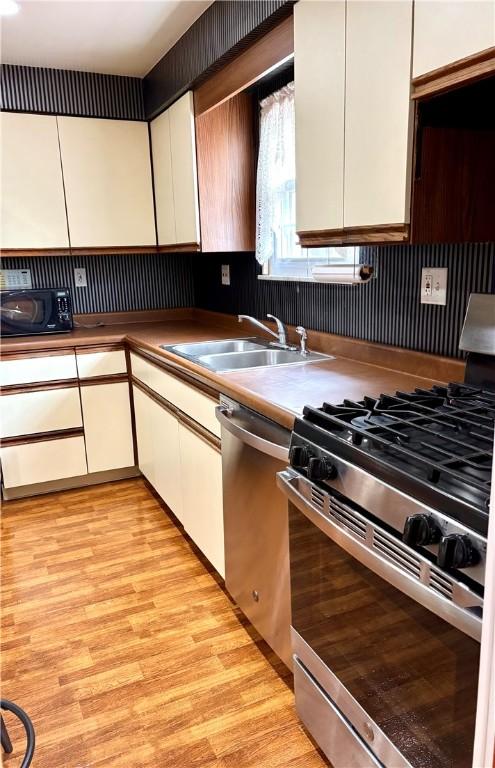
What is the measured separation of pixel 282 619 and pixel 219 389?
0.75 metres

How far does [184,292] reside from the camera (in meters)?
3.77

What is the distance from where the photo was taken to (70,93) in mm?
3014

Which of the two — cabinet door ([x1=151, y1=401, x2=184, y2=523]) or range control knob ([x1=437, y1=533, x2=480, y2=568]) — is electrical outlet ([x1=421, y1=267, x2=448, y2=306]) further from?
cabinet door ([x1=151, y1=401, x2=184, y2=523])

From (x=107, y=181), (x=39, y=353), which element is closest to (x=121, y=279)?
(x=107, y=181)

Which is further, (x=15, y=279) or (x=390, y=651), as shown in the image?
(x=15, y=279)

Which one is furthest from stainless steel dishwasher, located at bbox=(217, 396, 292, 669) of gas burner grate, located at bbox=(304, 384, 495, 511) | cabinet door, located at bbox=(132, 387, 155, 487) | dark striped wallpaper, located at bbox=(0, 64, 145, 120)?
dark striped wallpaper, located at bbox=(0, 64, 145, 120)

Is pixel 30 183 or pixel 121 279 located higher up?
pixel 30 183

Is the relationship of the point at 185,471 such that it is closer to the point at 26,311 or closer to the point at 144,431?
the point at 144,431

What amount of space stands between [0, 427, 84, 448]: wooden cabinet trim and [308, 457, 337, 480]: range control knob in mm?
2172

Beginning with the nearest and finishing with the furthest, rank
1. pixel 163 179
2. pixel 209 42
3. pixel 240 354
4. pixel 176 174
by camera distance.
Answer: pixel 209 42 < pixel 240 354 < pixel 176 174 < pixel 163 179

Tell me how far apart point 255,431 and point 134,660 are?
901 mm

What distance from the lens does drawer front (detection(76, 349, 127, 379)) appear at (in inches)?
119

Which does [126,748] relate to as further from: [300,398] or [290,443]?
[300,398]

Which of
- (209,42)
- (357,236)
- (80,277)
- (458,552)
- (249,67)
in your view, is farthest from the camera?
(80,277)
